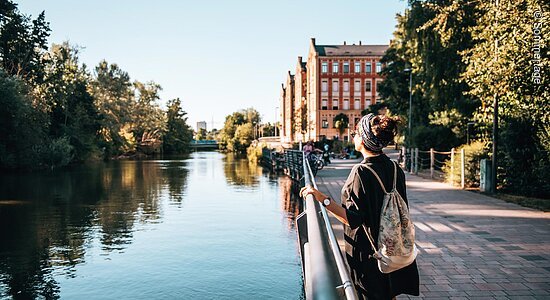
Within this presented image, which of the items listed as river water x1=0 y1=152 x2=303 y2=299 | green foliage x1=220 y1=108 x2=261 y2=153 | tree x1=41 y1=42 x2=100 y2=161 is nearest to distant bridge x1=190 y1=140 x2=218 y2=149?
green foliage x1=220 y1=108 x2=261 y2=153

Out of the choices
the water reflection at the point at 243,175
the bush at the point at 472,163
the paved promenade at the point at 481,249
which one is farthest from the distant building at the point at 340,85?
the paved promenade at the point at 481,249

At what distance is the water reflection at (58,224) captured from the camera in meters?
9.74

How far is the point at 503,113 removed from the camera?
664 inches

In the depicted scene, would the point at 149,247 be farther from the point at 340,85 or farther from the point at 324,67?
the point at 340,85

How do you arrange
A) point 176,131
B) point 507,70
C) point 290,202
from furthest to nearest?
point 176,131 → point 290,202 → point 507,70

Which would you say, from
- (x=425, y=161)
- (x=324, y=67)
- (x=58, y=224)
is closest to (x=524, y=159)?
(x=425, y=161)

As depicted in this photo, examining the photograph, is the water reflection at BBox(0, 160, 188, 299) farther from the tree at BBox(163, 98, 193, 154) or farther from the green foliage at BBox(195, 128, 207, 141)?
the green foliage at BBox(195, 128, 207, 141)

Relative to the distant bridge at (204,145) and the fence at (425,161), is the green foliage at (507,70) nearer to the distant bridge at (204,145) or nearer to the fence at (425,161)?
the fence at (425,161)

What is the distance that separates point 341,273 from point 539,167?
46.4ft

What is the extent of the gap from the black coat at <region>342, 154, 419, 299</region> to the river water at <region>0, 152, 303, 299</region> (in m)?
4.89

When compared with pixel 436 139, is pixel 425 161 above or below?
below

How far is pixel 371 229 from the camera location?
3.34m

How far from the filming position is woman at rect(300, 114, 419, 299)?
10.7 ft

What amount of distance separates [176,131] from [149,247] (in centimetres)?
9851
